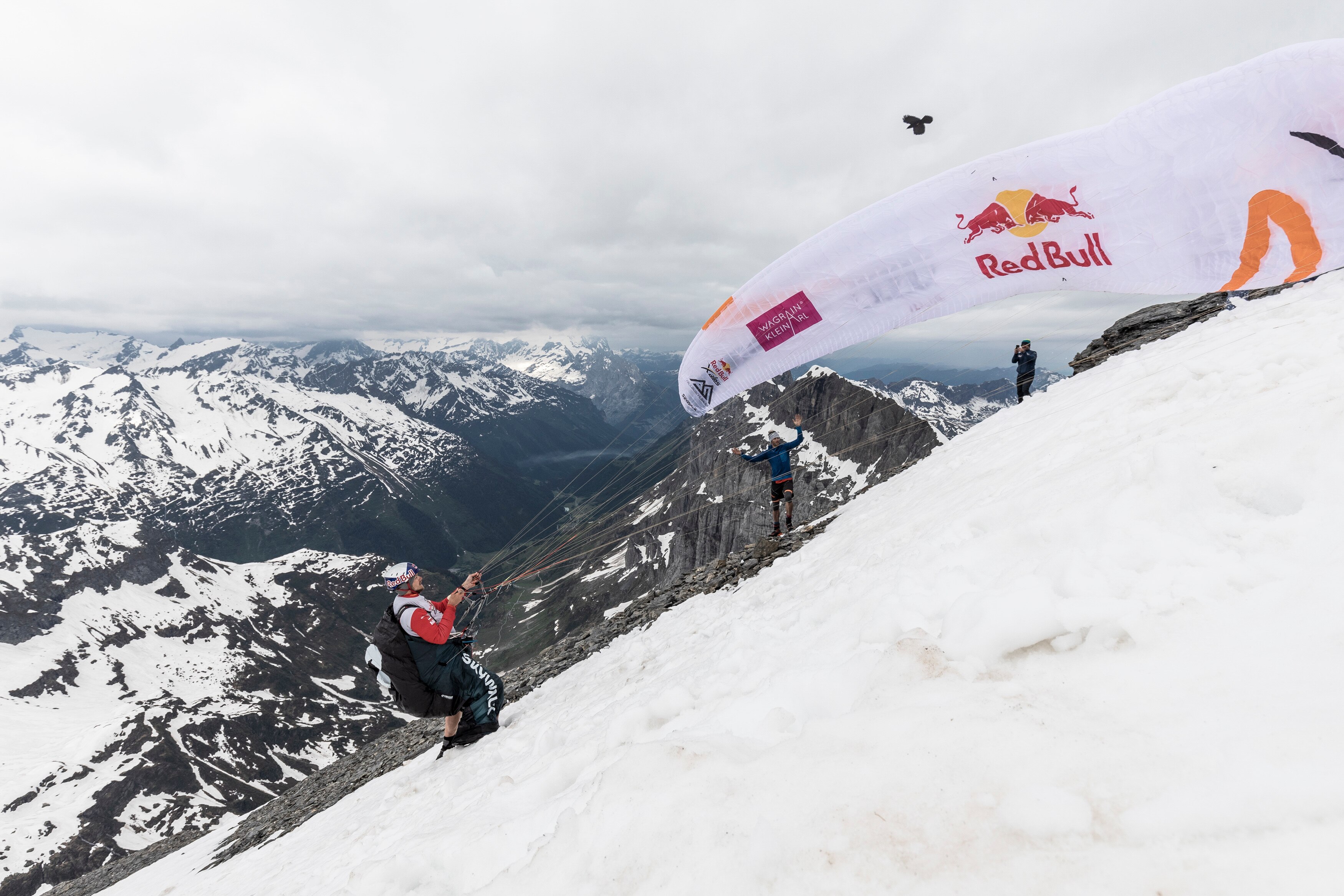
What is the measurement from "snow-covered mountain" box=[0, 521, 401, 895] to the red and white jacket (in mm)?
110170

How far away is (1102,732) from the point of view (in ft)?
9.13

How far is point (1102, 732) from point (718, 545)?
342ft

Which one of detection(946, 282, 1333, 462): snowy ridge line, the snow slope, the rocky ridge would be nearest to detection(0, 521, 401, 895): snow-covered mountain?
the rocky ridge

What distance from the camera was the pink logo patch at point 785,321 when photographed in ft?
45.7

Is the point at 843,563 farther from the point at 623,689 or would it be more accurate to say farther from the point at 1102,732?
the point at 1102,732

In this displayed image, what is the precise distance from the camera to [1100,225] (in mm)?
10703

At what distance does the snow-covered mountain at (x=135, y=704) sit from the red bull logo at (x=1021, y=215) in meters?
117

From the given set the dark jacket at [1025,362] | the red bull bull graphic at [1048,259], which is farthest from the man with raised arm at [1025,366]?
the red bull bull graphic at [1048,259]

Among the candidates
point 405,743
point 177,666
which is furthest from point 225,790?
point 405,743

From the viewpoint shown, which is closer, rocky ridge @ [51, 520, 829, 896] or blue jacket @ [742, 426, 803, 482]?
rocky ridge @ [51, 520, 829, 896]

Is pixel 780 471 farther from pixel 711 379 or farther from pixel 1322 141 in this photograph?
pixel 1322 141

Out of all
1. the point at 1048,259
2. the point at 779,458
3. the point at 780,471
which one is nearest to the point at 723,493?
the point at 780,471

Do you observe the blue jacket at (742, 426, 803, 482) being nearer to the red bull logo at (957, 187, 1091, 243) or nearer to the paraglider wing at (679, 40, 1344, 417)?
the paraglider wing at (679, 40, 1344, 417)

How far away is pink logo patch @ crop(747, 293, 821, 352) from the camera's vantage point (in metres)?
13.9
